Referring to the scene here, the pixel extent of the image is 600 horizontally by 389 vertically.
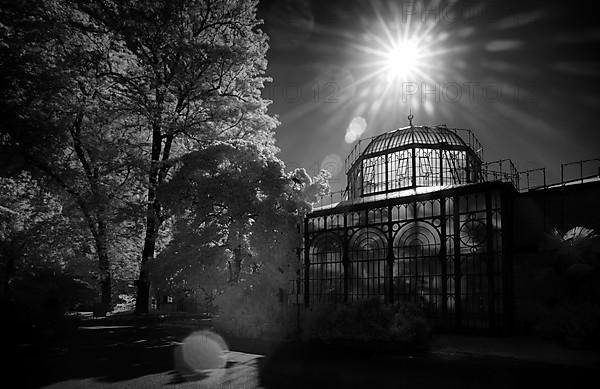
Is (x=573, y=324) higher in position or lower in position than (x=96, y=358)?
higher


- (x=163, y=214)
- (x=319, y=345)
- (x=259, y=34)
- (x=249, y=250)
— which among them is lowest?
(x=319, y=345)

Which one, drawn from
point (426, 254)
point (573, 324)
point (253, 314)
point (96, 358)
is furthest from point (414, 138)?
point (96, 358)

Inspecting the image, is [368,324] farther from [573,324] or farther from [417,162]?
[417,162]

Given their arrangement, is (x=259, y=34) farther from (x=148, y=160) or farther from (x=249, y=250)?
(x=249, y=250)

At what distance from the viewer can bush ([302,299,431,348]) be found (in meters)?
14.5

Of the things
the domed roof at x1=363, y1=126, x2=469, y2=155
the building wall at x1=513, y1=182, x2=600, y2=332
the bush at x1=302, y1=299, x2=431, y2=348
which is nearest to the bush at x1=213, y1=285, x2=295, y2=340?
the bush at x1=302, y1=299, x2=431, y2=348

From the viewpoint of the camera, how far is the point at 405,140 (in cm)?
3039

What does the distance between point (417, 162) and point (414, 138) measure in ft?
6.25

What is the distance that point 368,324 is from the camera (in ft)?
49.2

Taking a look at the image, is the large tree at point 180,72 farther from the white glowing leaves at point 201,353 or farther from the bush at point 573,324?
the bush at point 573,324

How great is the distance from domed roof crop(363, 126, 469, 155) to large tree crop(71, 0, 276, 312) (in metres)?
7.87

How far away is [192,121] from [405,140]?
13.0 meters

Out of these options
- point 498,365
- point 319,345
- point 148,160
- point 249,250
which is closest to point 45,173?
point 148,160

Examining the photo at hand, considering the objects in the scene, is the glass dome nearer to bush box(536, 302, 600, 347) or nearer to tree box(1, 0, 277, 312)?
tree box(1, 0, 277, 312)
